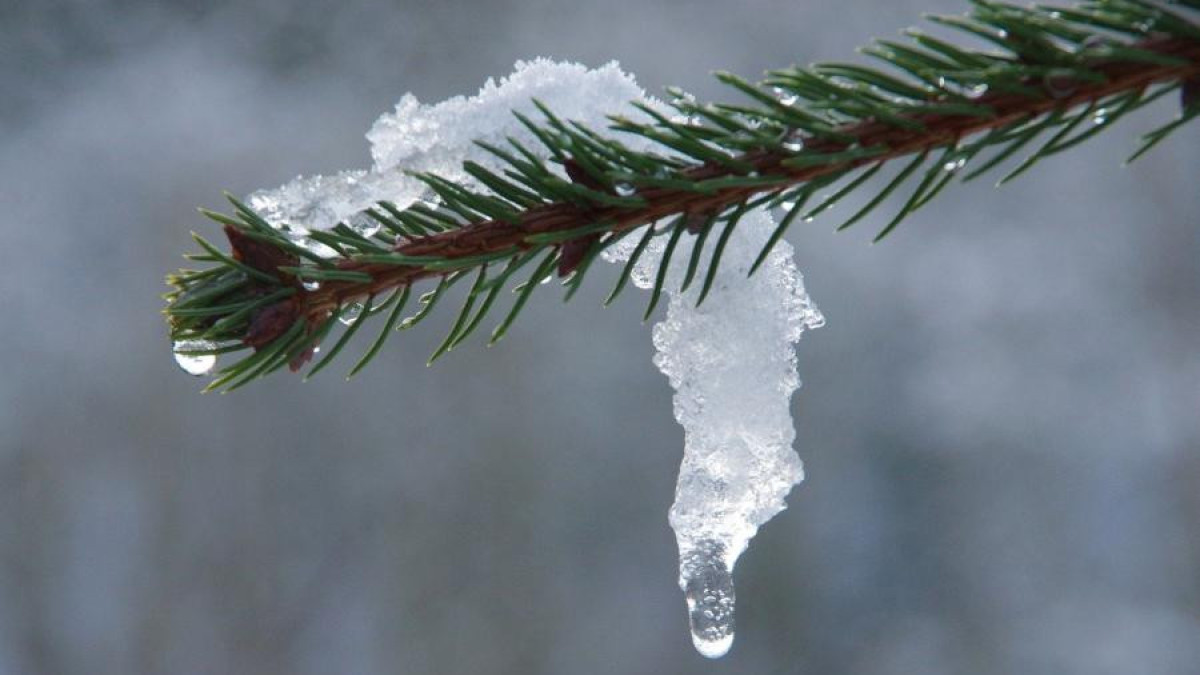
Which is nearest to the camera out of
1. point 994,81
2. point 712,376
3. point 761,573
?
point 994,81

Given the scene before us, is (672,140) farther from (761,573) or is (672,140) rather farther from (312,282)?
(761,573)

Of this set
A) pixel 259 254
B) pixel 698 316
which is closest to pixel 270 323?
pixel 259 254

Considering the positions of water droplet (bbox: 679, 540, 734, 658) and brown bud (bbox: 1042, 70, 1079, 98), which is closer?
brown bud (bbox: 1042, 70, 1079, 98)

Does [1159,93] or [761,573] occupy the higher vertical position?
[1159,93]

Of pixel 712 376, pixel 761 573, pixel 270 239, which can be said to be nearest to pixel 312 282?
pixel 270 239

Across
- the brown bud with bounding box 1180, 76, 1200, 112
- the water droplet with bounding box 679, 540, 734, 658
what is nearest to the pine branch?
the brown bud with bounding box 1180, 76, 1200, 112

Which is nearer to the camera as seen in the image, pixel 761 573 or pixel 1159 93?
pixel 1159 93

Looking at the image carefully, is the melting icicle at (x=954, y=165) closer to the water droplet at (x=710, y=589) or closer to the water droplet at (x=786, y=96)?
the water droplet at (x=786, y=96)

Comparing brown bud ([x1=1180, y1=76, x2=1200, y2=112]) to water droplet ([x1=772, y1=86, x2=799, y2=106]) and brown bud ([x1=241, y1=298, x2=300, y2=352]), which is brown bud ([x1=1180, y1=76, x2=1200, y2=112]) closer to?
water droplet ([x1=772, y1=86, x2=799, y2=106])
